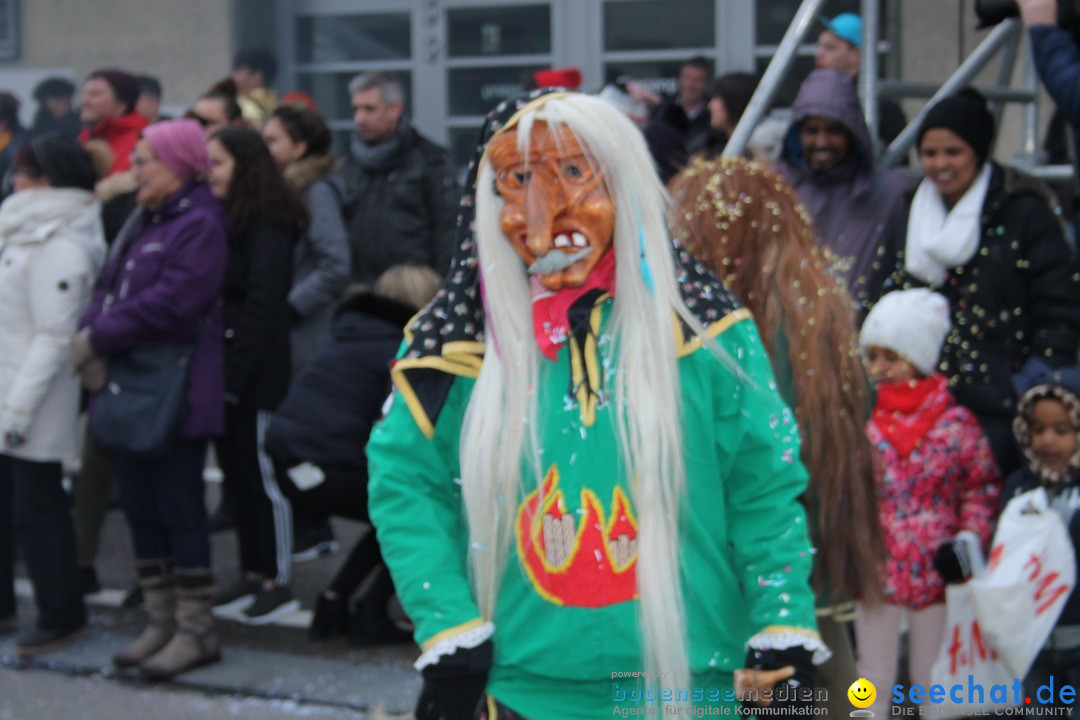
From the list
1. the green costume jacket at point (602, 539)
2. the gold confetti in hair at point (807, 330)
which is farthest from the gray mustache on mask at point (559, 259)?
the gold confetti in hair at point (807, 330)

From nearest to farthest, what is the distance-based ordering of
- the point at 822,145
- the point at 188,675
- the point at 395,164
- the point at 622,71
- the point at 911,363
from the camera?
the point at 911,363 → the point at 822,145 → the point at 188,675 → the point at 395,164 → the point at 622,71

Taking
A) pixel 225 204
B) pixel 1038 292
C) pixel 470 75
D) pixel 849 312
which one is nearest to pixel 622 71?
pixel 470 75

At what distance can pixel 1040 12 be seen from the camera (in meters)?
4.46

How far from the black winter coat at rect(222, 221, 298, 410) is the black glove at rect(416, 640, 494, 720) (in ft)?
11.2

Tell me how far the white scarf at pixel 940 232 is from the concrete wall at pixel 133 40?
736 cm

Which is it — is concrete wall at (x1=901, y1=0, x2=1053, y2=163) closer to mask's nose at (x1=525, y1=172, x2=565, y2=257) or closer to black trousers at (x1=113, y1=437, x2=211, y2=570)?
black trousers at (x1=113, y1=437, x2=211, y2=570)

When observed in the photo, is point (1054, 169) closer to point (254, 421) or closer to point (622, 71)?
point (254, 421)

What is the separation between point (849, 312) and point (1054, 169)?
2460 mm

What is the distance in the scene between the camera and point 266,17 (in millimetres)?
11062

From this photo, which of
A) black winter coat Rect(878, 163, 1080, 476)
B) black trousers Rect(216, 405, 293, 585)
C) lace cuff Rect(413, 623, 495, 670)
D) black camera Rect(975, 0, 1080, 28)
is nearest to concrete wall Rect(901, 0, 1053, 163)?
black camera Rect(975, 0, 1080, 28)

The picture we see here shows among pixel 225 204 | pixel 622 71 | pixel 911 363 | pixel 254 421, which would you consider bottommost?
pixel 254 421

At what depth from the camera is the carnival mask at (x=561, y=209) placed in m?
2.45

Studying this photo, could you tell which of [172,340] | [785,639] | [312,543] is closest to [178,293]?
[172,340]

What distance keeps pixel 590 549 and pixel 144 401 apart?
302cm
